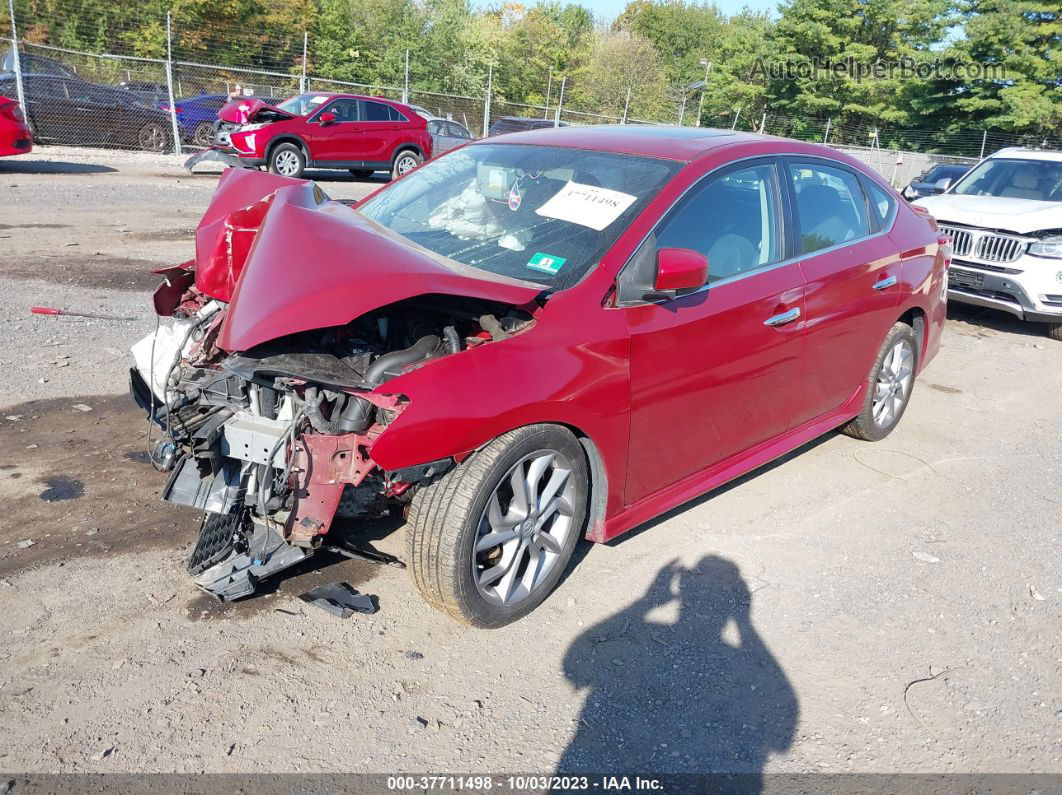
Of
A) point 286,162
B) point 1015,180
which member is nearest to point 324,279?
point 1015,180

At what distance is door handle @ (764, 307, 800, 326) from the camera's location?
3867 mm

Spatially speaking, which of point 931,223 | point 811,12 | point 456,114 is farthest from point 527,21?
point 931,223

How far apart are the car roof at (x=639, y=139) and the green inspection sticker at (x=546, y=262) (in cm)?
80

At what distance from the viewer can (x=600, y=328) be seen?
3209 millimetres

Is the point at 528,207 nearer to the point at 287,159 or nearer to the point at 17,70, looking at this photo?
the point at 287,159

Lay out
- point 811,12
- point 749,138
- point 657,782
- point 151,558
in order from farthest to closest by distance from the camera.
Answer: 1. point 811,12
2. point 749,138
3. point 151,558
4. point 657,782

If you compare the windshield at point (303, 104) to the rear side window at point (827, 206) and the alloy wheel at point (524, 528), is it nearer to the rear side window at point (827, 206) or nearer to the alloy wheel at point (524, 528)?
the rear side window at point (827, 206)

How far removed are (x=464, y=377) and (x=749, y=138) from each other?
225 centimetres

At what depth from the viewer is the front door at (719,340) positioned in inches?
135

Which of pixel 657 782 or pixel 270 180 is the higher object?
pixel 270 180

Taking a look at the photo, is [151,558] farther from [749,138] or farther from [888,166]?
[888,166]

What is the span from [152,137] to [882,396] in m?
18.9

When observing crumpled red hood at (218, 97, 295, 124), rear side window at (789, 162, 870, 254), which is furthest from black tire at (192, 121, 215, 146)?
rear side window at (789, 162, 870, 254)

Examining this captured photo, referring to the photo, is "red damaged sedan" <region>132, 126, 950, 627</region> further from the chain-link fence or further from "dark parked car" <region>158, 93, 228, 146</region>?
"dark parked car" <region>158, 93, 228, 146</region>
